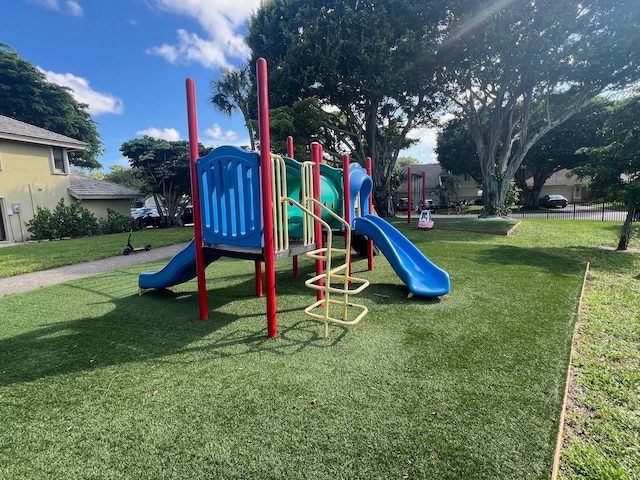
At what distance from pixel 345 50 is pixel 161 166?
46.1 feet

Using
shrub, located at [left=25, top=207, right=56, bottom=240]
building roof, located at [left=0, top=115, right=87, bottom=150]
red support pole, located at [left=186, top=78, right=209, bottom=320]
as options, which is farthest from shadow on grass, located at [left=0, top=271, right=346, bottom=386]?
building roof, located at [left=0, top=115, right=87, bottom=150]

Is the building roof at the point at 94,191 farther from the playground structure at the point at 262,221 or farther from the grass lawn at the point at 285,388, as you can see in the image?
the playground structure at the point at 262,221

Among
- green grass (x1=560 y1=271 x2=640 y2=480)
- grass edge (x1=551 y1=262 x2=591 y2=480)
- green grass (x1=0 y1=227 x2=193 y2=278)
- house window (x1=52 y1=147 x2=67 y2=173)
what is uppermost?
house window (x1=52 y1=147 x2=67 y2=173)

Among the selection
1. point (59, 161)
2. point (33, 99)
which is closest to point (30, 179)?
point (59, 161)

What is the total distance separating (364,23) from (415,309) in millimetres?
15846

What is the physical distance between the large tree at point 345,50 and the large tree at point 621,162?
363 inches

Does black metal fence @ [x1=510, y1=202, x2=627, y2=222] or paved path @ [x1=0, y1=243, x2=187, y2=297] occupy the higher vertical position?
black metal fence @ [x1=510, y1=202, x2=627, y2=222]

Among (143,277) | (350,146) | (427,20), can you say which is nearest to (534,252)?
(143,277)

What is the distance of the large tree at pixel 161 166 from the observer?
2294 centimetres

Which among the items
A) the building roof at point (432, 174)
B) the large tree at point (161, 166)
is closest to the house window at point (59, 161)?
the large tree at point (161, 166)

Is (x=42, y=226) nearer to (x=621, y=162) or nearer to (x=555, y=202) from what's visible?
(x=621, y=162)

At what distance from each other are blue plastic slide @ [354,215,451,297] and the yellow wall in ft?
58.3

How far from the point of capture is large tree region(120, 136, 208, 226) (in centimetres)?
2294

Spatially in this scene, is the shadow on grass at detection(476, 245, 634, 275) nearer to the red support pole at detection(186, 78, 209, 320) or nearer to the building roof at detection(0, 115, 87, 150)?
the red support pole at detection(186, 78, 209, 320)
